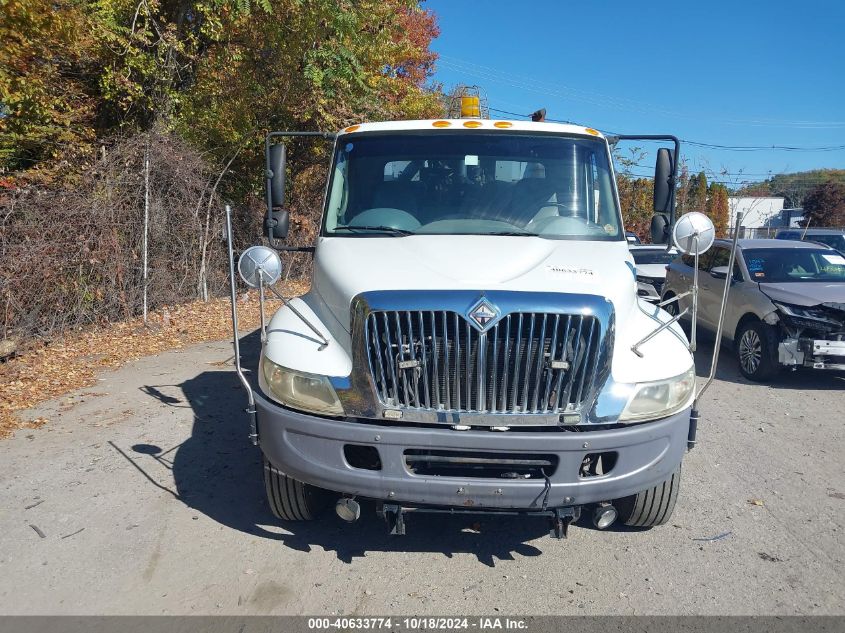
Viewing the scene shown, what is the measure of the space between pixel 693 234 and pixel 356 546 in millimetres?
2652

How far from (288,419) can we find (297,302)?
3.57ft

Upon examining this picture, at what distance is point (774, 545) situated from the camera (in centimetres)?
396

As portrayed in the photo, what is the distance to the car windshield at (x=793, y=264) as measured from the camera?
8.35 m

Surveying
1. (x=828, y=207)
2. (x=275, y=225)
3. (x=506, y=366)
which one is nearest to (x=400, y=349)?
(x=506, y=366)

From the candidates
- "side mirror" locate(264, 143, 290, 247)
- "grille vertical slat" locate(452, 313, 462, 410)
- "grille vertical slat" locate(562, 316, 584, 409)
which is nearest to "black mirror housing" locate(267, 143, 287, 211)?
"side mirror" locate(264, 143, 290, 247)

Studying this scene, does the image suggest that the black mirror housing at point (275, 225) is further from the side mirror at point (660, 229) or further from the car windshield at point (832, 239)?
the car windshield at point (832, 239)

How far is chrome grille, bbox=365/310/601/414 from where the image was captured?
329 centimetres

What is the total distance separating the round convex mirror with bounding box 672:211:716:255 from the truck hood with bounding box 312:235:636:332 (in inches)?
13.1

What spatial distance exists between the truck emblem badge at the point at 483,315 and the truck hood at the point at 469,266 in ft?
0.48

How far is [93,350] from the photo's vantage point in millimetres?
8477

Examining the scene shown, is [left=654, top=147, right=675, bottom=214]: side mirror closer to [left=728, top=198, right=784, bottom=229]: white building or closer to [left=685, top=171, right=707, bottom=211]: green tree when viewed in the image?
[left=685, top=171, right=707, bottom=211]: green tree

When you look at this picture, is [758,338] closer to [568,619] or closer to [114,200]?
[568,619]

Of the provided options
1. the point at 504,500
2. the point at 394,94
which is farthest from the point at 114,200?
the point at 394,94

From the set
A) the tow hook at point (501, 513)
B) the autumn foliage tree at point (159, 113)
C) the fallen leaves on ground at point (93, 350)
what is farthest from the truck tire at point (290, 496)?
the autumn foliage tree at point (159, 113)
